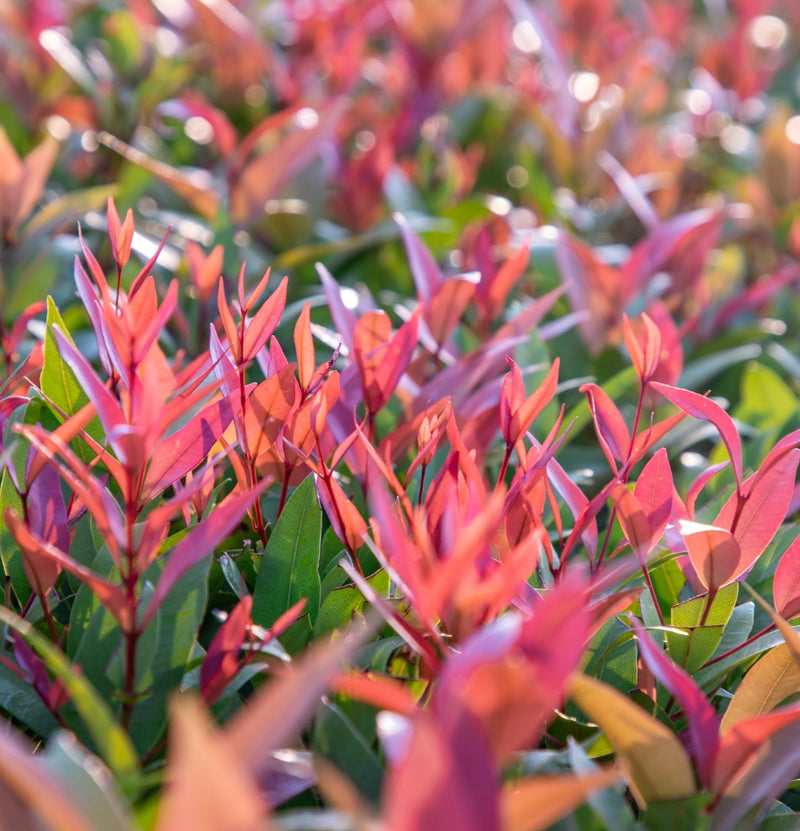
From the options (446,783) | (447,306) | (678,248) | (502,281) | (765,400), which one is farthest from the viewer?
(678,248)

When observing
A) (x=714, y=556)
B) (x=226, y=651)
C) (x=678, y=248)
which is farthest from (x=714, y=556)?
(x=678, y=248)

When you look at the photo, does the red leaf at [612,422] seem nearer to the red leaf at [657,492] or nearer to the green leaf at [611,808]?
the red leaf at [657,492]

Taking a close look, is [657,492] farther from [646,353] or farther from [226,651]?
[226,651]

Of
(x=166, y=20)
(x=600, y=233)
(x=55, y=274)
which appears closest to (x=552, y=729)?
(x=55, y=274)

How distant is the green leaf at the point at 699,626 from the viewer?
938 mm

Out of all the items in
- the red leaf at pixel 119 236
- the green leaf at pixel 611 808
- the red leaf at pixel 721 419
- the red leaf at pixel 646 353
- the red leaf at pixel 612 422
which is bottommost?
the green leaf at pixel 611 808

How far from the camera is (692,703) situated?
0.78m

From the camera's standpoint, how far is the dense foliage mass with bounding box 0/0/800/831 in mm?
633

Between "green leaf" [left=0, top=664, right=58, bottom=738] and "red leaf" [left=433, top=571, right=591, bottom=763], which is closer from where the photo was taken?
"red leaf" [left=433, top=571, right=591, bottom=763]

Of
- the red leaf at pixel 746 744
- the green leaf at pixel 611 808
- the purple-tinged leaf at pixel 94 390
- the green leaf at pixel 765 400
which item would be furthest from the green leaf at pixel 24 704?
the green leaf at pixel 765 400

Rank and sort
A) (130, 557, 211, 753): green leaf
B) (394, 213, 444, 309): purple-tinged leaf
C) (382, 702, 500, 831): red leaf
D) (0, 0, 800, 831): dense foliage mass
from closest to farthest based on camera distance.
A: (382, 702, 500, 831): red leaf → (0, 0, 800, 831): dense foliage mass → (130, 557, 211, 753): green leaf → (394, 213, 444, 309): purple-tinged leaf

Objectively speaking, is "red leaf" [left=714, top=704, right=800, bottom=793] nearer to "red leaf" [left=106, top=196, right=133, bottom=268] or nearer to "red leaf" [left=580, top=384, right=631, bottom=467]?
"red leaf" [left=580, top=384, right=631, bottom=467]

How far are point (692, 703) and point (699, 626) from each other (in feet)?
0.54

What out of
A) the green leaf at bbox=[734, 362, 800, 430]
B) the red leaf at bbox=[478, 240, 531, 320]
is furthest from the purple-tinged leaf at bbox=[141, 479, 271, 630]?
the green leaf at bbox=[734, 362, 800, 430]
